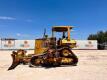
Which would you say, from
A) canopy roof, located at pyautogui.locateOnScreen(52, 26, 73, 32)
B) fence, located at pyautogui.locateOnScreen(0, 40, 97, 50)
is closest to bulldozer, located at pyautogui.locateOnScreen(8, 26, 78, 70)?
canopy roof, located at pyautogui.locateOnScreen(52, 26, 73, 32)

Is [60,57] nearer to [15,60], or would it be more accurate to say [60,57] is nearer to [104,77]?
[15,60]

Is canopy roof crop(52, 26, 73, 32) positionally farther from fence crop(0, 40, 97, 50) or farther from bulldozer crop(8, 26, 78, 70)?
fence crop(0, 40, 97, 50)

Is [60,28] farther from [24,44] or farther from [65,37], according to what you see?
[24,44]

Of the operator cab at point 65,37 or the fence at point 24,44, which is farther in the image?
the fence at point 24,44

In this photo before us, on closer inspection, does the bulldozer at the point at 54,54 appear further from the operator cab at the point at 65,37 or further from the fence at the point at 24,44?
the fence at the point at 24,44

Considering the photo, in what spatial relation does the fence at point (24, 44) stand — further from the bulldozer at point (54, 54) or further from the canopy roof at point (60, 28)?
the canopy roof at point (60, 28)

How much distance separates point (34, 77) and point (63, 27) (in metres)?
5.11

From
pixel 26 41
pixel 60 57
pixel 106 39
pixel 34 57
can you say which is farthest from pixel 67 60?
pixel 106 39

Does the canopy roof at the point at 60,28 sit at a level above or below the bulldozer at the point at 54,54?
above

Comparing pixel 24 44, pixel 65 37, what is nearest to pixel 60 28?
pixel 65 37

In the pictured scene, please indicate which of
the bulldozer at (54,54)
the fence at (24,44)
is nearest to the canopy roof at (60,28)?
the bulldozer at (54,54)

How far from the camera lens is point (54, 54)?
615 inches

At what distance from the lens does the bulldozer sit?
15.6m

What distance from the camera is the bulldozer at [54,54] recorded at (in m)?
15.6
